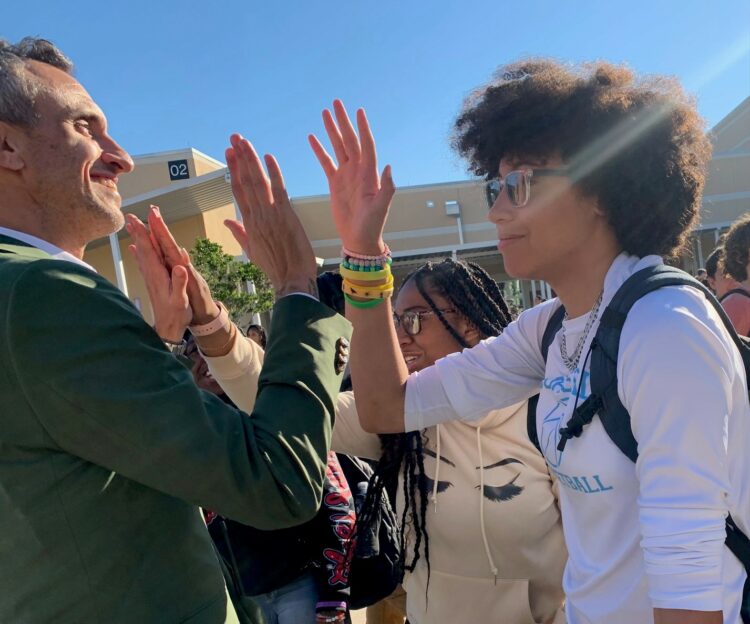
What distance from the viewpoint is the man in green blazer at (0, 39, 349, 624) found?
0.96 metres

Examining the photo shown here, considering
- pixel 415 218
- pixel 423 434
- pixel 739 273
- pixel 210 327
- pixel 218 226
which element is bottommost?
pixel 423 434

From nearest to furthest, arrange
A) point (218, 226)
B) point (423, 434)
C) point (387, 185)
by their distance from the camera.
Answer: point (387, 185) < point (423, 434) < point (218, 226)

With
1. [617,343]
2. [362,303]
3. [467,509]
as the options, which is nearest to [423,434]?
[467,509]

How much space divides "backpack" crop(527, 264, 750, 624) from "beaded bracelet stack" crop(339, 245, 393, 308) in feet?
2.02

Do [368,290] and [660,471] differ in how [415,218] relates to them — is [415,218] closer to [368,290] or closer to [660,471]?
[368,290]

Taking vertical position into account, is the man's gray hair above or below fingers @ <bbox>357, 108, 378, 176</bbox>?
above

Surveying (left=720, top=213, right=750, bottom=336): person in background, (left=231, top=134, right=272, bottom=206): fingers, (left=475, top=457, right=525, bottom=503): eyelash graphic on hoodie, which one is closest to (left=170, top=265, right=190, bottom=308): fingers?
(left=231, top=134, right=272, bottom=206): fingers

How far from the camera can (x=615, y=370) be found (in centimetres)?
118

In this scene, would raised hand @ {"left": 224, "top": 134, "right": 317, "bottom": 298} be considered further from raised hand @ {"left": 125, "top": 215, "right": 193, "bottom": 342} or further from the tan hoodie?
the tan hoodie

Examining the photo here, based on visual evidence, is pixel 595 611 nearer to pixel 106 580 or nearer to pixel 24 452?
pixel 106 580

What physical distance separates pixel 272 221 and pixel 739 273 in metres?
3.35

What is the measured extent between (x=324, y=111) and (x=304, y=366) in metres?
0.77

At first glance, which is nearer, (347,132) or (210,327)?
(347,132)

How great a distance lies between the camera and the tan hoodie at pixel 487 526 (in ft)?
6.30
